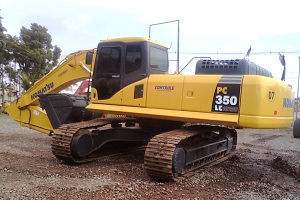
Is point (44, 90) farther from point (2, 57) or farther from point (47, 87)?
point (2, 57)

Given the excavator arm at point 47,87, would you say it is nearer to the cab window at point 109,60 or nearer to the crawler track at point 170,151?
the cab window at point 109,60

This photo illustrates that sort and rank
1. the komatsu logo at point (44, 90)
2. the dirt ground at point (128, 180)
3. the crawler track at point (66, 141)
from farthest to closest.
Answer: the komatsu logo at point (44, 90) < the crawler track at point (66, 141) < the dirt ground at point (128, 180)

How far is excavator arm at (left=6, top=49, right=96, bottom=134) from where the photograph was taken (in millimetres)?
8852

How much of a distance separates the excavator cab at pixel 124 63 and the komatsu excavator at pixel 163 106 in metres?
0.02

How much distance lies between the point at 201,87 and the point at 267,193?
219 cm

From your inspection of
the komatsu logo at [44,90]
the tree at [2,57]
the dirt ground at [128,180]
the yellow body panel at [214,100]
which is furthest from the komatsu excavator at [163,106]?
the tree at [2,57]

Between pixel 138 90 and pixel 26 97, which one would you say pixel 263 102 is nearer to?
pixel 138 90

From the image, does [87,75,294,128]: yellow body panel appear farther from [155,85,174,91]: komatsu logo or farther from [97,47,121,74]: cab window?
[97,47,121,74]: cab window

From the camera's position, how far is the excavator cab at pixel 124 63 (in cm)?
713

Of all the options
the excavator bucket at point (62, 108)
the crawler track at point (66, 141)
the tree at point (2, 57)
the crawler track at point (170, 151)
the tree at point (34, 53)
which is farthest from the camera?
the tree at point (34, 53)

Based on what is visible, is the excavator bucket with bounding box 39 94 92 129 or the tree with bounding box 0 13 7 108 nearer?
the excavator bucket with bounding box 39 94 92 129

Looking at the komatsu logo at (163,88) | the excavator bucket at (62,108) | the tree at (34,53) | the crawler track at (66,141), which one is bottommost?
the crawler track at (66,141)

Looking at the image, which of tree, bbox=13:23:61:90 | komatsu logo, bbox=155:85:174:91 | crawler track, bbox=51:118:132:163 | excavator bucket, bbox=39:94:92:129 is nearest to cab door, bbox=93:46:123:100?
crawler track, bbox=51:118:132:163

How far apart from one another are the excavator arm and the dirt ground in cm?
151
